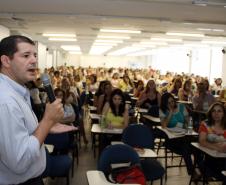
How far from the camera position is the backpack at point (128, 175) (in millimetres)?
3195

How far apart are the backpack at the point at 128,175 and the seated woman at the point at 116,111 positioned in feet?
7.76

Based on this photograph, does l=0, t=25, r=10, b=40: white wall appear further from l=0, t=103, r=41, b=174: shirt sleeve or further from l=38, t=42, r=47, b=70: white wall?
l=0, t=103, r=41, b=174: shirt sleeve

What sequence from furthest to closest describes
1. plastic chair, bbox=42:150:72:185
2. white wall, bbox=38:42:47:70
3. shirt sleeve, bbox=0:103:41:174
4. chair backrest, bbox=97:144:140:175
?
white wall, bbox=38:42:47:70 < plastic chair, bbox=42:150:72:185 < chair backrest, bbox=97:144:140:175 < shirt sleeve, bbox=0:103:41:174

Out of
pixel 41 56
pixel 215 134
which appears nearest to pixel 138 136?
pixel 215 134

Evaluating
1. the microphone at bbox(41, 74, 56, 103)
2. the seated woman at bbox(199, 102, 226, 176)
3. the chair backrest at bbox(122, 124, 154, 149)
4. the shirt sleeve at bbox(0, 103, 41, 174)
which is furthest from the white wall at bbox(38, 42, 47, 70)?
the shirt sleeve at bbox(0, 103, 41, 174)

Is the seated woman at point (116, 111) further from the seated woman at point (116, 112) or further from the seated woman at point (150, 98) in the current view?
the seated woman at point (150, 98)

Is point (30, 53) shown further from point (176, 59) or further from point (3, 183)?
point (176, 59)

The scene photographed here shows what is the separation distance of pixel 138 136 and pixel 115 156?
3.85 ft

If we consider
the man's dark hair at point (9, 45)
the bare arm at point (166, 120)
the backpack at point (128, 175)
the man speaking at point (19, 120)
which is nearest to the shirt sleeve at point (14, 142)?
the man speaking at point (19, 120)

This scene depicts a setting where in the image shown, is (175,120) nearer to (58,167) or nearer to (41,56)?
(58,167)

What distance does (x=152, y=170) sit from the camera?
397 centimetres

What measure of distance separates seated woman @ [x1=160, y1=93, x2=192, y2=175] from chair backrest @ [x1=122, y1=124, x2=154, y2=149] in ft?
3.17

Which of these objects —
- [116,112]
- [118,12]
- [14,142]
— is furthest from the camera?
[118,12]

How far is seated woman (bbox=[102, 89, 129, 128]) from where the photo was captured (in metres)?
5.75
